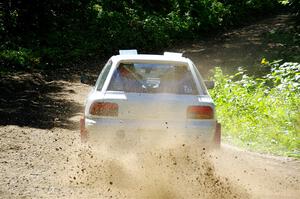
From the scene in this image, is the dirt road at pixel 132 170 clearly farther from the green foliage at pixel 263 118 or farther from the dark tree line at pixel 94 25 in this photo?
the dark tree line at pixel 94 25

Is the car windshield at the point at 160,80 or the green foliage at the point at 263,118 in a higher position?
the car windshield at the point at 160,80

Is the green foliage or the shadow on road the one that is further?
the shadow on road

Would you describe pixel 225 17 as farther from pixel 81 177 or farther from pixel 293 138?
pixel 81 177

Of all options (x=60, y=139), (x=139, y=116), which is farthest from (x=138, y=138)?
(x=60, y=139)

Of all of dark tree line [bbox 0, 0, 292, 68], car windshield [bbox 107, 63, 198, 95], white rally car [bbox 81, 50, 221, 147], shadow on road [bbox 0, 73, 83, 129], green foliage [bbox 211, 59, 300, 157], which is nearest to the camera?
white rally car [bbox 81, 50, 221, 147]

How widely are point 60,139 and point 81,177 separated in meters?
3.08

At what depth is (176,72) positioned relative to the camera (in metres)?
7.73

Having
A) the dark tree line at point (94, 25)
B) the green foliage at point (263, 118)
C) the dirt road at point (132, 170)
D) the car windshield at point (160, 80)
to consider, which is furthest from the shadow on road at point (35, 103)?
the car windshield at point (160, 80)

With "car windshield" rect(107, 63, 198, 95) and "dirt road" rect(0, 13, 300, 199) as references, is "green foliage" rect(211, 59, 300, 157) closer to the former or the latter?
"dirt road" rect(0, 13, 300, 199)

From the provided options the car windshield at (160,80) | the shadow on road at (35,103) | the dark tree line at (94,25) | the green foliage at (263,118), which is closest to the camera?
the car windshield at (160,80)

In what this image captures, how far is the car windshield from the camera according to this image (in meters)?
7.43

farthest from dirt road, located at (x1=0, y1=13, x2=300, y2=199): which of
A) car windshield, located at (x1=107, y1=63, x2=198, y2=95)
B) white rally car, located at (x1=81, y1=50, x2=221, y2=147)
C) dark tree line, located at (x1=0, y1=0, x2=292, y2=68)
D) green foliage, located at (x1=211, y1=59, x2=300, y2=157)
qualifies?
dark tree line, located at (x1=0, y1=0, x2=292, y2=68)

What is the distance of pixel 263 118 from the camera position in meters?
11.4

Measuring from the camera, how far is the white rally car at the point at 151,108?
701 cm
